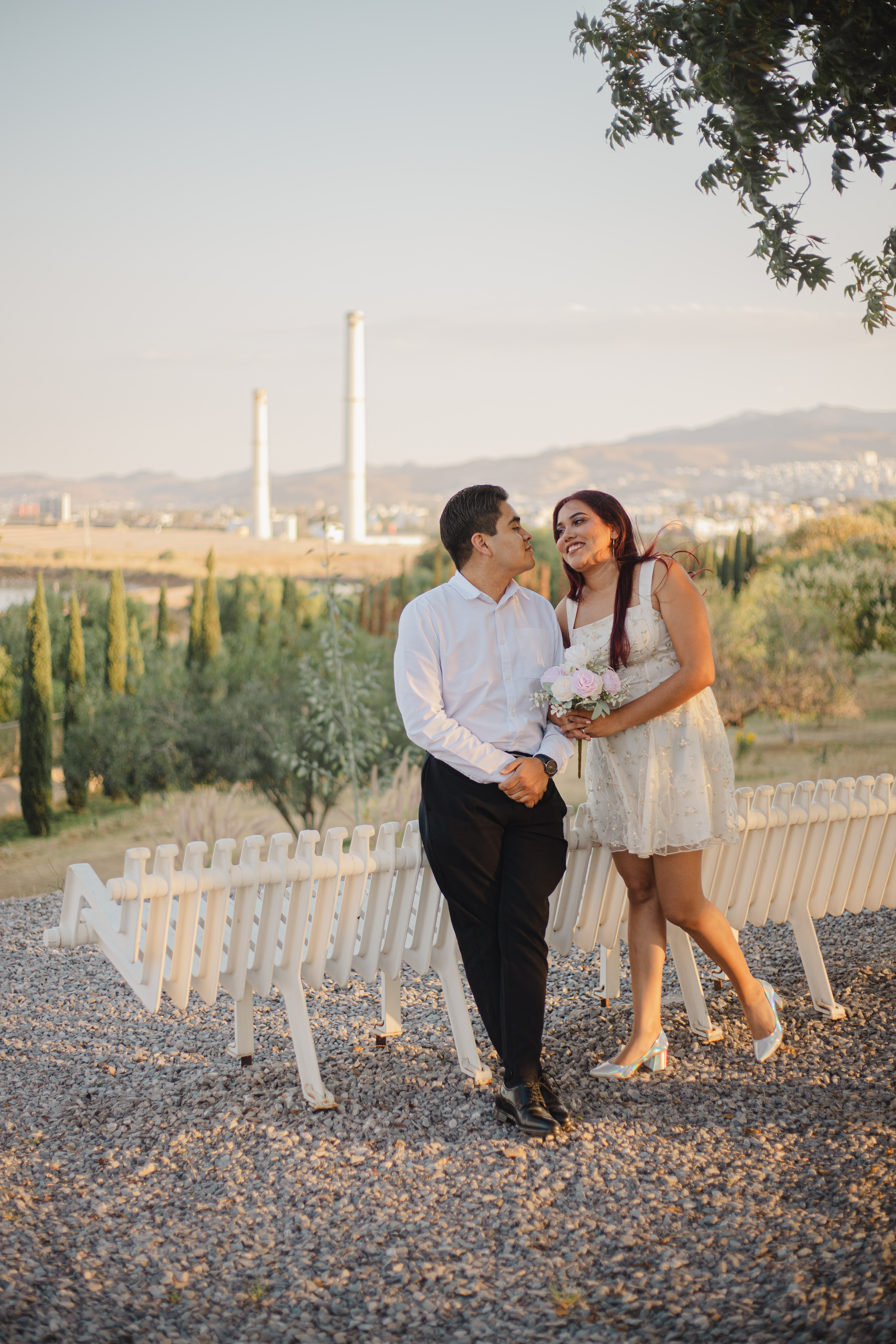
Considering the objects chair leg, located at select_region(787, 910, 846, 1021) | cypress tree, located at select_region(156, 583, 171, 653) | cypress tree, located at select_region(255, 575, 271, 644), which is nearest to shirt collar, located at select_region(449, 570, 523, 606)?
chair leg, located at select_region(787, 910, 846, 1021)

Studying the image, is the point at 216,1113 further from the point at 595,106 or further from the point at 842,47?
the point at 595,106

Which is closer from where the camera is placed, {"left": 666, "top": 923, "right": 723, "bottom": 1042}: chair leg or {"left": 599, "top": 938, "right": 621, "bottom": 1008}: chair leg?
{"left": 666, "top": 923, "right": 723, "bottom": 1042}: chair leg

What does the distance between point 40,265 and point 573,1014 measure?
45.7ft

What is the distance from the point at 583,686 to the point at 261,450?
23.8m

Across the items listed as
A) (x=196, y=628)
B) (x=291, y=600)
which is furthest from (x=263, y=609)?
(x=196, y=628)

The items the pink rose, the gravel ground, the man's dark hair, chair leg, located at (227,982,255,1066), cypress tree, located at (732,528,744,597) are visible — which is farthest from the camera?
cypress tree, located at (732,528,744,597)

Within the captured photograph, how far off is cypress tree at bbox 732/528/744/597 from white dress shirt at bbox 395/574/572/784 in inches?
530

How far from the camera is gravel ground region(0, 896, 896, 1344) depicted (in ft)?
6.52

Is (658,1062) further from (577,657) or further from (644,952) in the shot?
(577,657)

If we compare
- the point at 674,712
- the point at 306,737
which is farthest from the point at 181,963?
the point at 306,737

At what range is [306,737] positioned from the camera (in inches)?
476

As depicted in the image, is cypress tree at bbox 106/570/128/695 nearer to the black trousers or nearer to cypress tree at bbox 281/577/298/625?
cypress tree at bbox 281/577/298/625

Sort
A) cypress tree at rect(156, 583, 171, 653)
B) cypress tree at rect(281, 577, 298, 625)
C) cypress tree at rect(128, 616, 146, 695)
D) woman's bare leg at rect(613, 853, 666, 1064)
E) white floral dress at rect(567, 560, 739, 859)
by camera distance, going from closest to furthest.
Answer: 1. white floral dress at rect(567, 560, 739, 859)
2. woman's bare leg at rect(613, 853, 666, 1064)
3. cypress tree at rect(128, 616, 146, 695)
4. cypress tree at rect(156, 583, 171, 653)
5. cypress tree at rect(281, 577, 298, 625)

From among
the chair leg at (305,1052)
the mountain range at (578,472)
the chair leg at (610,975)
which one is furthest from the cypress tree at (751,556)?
the chair leg at (305,1052)
